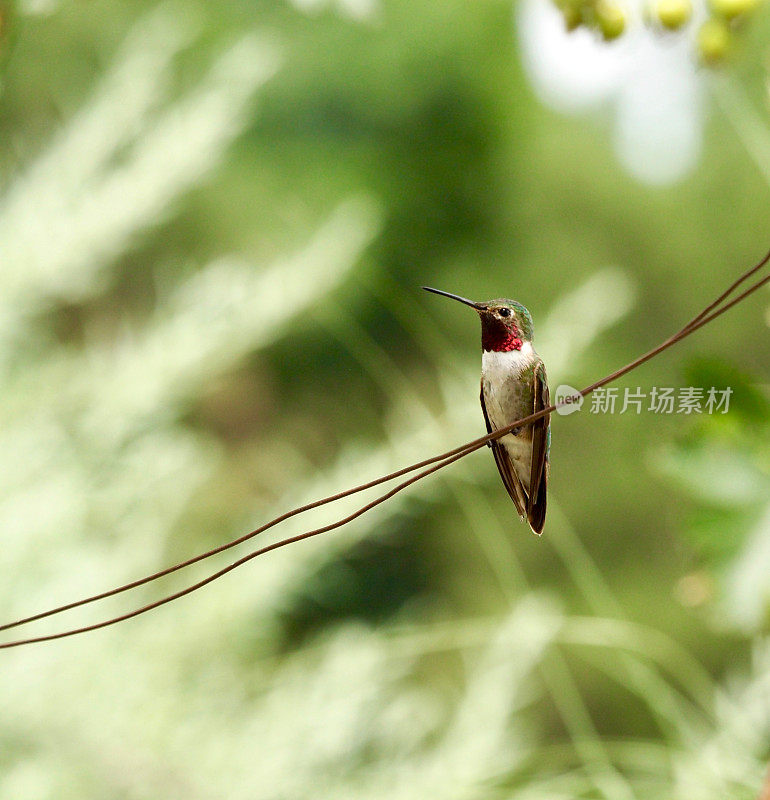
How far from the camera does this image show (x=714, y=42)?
0.51 m

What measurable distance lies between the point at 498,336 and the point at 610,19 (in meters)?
0.19

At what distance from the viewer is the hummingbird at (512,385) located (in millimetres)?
408

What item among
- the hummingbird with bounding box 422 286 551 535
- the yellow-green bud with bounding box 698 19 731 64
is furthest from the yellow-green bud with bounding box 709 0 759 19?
the hummingbird with bounding box 422 286 551 535

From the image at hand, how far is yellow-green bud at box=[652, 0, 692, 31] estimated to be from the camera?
482mm

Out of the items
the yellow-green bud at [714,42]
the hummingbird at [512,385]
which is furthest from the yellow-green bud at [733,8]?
the hummingbird at [512,385]

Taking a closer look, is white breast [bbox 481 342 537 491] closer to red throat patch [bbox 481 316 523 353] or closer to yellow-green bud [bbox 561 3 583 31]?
red throat patch [bbox 481 316 523 353]

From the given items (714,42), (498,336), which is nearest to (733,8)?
(714,42)

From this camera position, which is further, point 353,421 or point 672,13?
point 353,421

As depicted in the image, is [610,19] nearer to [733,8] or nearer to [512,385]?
[733,8]

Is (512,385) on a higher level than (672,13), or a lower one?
lower

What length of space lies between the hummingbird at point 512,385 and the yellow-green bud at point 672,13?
0.17m

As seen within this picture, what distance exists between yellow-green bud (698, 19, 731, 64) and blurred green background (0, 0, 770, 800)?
0.03 m

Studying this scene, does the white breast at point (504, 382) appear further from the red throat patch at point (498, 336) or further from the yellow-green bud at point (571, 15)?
the yellow-green bud at point (571, 15)

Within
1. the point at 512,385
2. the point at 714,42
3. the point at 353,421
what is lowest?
the point at 512,385
